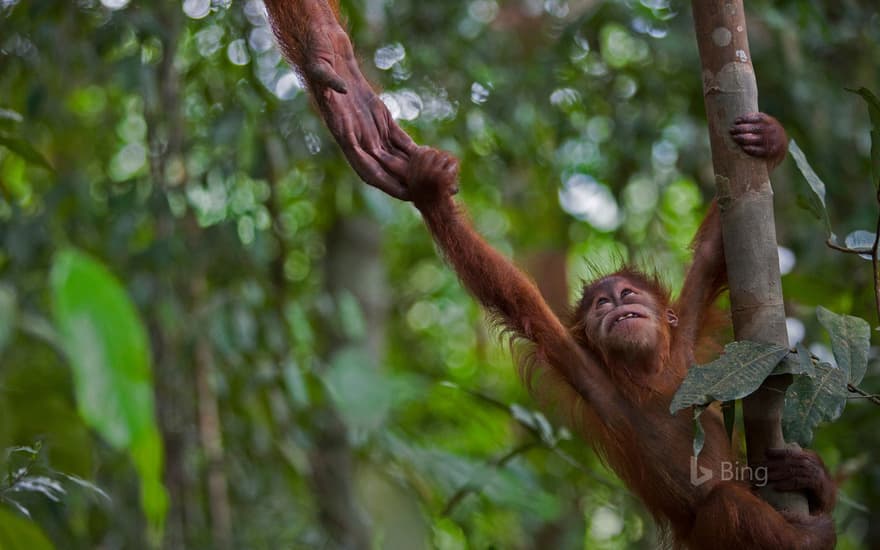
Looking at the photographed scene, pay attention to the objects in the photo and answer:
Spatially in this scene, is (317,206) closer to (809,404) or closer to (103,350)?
(809,404)

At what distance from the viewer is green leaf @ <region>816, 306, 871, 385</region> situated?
2.79 m

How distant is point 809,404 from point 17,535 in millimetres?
1915

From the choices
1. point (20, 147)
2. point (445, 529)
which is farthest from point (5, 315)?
point (445, 529)

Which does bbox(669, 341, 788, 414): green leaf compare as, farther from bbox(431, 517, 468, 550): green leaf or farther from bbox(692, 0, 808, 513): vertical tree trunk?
bbox(431, 517, 468, 550): green leaf

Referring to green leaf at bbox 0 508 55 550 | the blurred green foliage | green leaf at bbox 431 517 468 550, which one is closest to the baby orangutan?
the blurred green foliage

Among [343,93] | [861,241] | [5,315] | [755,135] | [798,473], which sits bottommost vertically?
[798,473]

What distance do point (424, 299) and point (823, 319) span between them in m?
8.43

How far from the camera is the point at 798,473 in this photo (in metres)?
2.86

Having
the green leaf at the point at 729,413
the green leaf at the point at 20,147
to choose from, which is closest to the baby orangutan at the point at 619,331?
the green leaf at the point at 729,413

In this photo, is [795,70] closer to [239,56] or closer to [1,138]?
[239,56]

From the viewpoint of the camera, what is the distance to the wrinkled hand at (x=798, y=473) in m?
2.79

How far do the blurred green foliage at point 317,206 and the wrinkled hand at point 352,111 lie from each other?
3.01 ft

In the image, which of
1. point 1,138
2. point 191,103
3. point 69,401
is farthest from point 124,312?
point 191,103

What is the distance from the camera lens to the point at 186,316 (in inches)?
234
